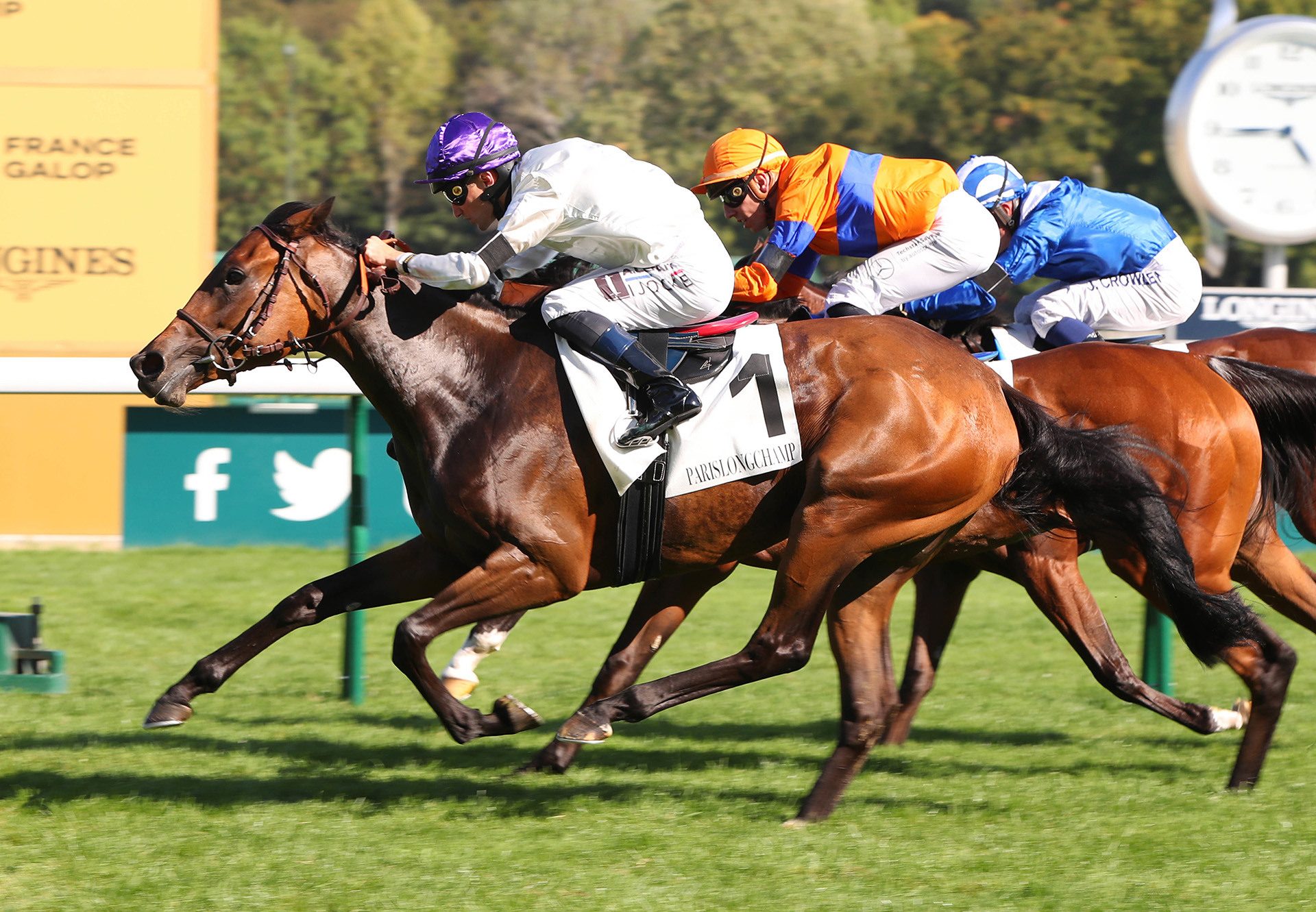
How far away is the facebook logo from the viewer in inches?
366

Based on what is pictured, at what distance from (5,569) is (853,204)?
5838mm

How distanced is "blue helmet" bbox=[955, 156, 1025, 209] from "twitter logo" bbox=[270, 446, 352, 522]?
4782 mm

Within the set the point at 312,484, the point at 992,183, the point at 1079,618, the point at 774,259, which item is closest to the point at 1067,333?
the point at 992,183

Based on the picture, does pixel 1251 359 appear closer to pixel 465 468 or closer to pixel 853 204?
pixel 853 204

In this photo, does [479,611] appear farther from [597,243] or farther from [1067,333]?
[1067,333]

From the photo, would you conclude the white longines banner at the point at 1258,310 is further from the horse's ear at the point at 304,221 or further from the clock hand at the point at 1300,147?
the horse's ear at the point at 304,221

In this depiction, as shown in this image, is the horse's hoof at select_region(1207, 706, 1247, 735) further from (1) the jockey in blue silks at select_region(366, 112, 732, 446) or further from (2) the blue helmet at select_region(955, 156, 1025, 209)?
(1) the jockey in blue silks at select_region(366, 112, 732, 446)

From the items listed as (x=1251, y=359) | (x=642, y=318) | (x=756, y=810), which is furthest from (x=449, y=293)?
(x=1251, y=359)

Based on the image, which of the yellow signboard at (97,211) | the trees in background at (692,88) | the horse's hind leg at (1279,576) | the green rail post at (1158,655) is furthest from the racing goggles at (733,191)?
the trees in background at (692,88)

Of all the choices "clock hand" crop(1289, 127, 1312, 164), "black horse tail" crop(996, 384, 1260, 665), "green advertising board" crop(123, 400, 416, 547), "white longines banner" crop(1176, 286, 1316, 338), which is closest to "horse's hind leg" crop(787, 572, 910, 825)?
"black horse tail" crop(996, 384, 1260, 665)

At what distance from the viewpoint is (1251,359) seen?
19.5ft

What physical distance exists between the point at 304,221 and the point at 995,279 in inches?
96.4

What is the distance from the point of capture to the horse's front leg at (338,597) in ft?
14.4

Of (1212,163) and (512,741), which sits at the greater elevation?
(1212,163)
